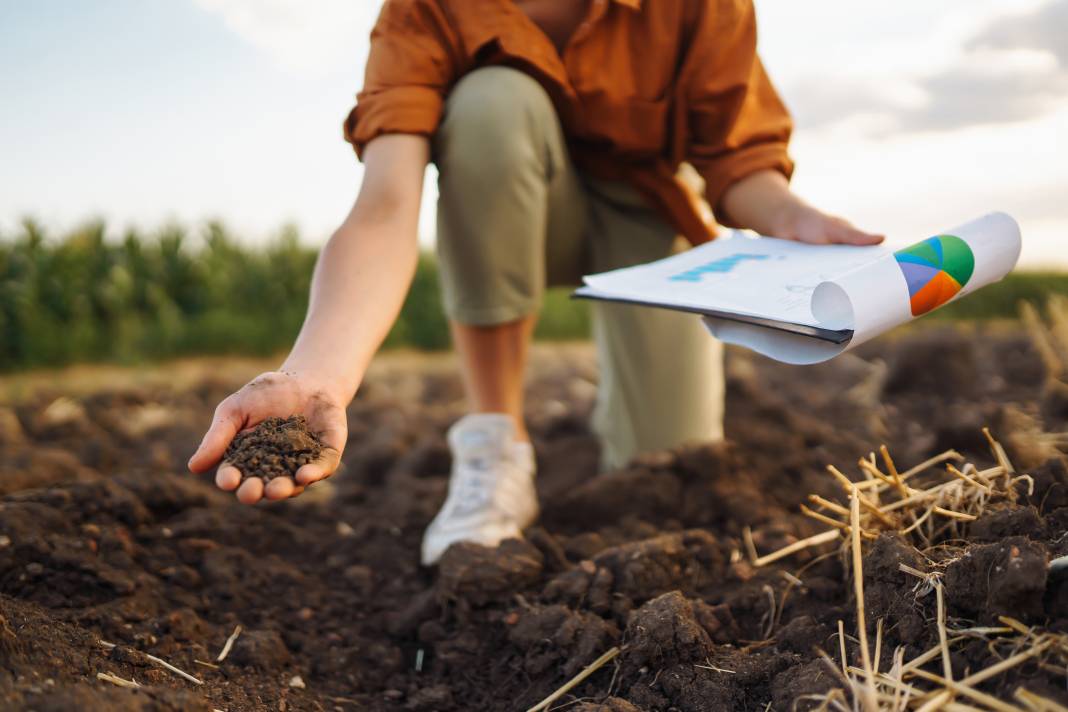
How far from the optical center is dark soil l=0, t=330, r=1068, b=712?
1.07 m

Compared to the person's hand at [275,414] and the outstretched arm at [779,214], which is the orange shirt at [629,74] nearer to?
the outstretched arm at [779,214]

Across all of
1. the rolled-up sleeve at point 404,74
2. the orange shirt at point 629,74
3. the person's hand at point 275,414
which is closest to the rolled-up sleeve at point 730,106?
the orange shirt at point 629,74

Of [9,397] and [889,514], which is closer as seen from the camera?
[889,514]

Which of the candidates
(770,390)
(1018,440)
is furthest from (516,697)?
(770,390)

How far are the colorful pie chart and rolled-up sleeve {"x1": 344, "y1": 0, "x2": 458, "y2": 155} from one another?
92 cm

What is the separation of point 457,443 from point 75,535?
780mm

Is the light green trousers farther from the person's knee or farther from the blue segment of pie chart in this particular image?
the blue segment of pie chart

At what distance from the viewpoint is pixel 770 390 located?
332cm

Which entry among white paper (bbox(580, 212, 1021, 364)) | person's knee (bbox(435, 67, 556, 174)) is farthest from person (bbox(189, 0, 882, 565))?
white paper (bbox(580, 212, 1021, 364))

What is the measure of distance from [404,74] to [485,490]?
0.87 m

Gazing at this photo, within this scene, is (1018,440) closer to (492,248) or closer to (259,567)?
(492,248)

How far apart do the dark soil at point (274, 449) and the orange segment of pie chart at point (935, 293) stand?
869mm

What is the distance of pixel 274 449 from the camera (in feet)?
3.47

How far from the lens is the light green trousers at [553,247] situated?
1773mm
